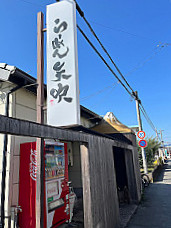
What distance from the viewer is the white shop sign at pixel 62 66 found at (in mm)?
3600

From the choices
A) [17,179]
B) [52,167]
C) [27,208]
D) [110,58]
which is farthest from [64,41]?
[27,208]

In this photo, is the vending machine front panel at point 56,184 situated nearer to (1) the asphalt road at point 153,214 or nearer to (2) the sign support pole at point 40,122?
(2) the sign support pole at point 40,122

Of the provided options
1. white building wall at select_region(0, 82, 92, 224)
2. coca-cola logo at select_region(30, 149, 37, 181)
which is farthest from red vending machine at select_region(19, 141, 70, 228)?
white building wall at select_region(0, 82, 92, 224)

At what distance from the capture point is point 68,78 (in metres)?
3.75

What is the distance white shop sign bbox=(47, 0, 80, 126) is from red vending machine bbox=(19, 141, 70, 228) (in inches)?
64.8

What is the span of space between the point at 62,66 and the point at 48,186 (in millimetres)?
3322

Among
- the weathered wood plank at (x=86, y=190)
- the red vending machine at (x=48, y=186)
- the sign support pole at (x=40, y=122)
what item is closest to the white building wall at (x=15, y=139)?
the red vending machine at (x=48, y=186)

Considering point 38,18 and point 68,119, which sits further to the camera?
point 38,18

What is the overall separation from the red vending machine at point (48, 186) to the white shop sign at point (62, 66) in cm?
165

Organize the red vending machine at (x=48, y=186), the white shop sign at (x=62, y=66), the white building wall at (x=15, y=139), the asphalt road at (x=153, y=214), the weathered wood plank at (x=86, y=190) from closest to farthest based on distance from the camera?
the weathered wood plank at (x=86, y=190) < the white shop sign at (x=62, y=66) < the red vending machine at (x=48, y=186) < the white building wall at (x=15, y=139) < the asphalt road at (x=153, y=214)

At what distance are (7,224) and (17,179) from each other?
1119mm

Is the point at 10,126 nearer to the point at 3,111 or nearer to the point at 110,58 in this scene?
the point at 3,111

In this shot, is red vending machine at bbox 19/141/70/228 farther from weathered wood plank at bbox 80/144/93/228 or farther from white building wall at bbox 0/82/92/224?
weathered wood plank at bbox 80/144/93/228

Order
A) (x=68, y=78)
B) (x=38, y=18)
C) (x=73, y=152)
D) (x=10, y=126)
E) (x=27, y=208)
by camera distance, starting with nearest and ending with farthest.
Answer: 1. (x=10, y=126)
2. (x=68, y=78)
3. (x=38, y=18)
4. (x=27, y=208)
5. (x=73, y=152)
